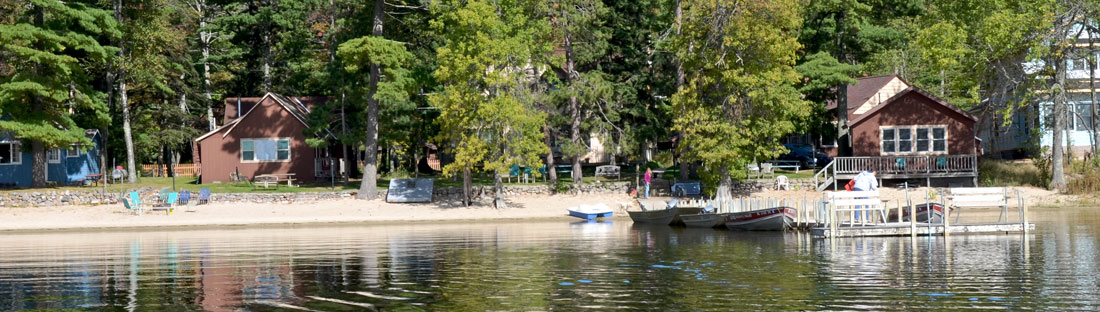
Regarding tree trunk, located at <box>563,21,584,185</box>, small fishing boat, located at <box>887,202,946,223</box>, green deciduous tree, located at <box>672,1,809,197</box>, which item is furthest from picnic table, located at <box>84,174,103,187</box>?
small fishing boat, located at <box>887,202,946,223</box>

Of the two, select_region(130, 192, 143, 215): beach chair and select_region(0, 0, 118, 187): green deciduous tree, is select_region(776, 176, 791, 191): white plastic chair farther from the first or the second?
select_region(0, 0, 118, 187): green deciduous tree

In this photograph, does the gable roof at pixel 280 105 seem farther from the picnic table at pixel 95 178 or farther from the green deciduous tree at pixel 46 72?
the green deciduous tree at pixel 46 72

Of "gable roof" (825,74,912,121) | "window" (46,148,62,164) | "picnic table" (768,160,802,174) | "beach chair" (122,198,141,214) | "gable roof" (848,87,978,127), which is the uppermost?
"gable roof" (825,74,912,121)

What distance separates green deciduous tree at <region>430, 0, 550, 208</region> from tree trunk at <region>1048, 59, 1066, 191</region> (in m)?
23.9

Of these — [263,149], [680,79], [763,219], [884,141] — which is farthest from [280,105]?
[884,141]

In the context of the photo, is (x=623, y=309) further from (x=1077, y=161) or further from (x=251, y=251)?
(x=1077, y=161)

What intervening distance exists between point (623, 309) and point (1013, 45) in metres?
36.6

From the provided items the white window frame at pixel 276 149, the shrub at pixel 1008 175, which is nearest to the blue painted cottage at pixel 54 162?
the white window frame at pixel 276 149

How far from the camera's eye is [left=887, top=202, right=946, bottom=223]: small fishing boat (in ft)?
112

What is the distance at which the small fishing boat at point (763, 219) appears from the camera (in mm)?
37125

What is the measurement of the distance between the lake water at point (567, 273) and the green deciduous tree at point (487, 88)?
416 inches

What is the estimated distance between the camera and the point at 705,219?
40.9 meters

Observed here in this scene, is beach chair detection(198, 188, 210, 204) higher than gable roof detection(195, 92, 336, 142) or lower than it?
lower

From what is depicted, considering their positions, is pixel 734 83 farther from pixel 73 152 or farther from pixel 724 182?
pixel 73 152
